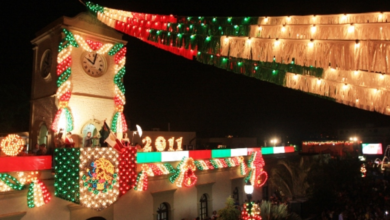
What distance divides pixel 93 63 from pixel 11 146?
20.3 ft

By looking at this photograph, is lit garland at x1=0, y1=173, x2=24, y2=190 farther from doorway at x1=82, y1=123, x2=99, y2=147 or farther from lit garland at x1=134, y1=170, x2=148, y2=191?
lit garland at x1=134, y1=170, x2=148, y2=191

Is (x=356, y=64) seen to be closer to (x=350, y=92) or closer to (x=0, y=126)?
(x=350, y=92)

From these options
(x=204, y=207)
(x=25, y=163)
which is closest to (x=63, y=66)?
(x=25, y=163)

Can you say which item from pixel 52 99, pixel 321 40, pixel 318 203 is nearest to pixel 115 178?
pixel 52 99

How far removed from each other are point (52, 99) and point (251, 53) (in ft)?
35.1

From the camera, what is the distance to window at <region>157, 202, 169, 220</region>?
1501 centimetres

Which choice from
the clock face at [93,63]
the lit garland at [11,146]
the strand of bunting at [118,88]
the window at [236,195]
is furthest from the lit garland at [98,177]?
the window at [236,195]

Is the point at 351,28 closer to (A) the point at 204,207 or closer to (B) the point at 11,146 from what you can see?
(B) the point at 11,146

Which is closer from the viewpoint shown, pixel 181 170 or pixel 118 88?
pixel 181 170

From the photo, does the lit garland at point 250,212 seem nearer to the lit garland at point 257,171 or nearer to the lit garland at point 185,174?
the lit garland at point 185,174

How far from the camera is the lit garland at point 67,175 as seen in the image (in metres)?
10.4

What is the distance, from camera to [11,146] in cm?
1023

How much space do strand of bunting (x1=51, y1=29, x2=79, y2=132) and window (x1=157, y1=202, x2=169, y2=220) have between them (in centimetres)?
575

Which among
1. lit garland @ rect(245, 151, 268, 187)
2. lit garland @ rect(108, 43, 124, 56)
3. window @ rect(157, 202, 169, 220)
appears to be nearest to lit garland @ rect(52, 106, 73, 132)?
lit garland @ rect(108, 43, 124, 56)
